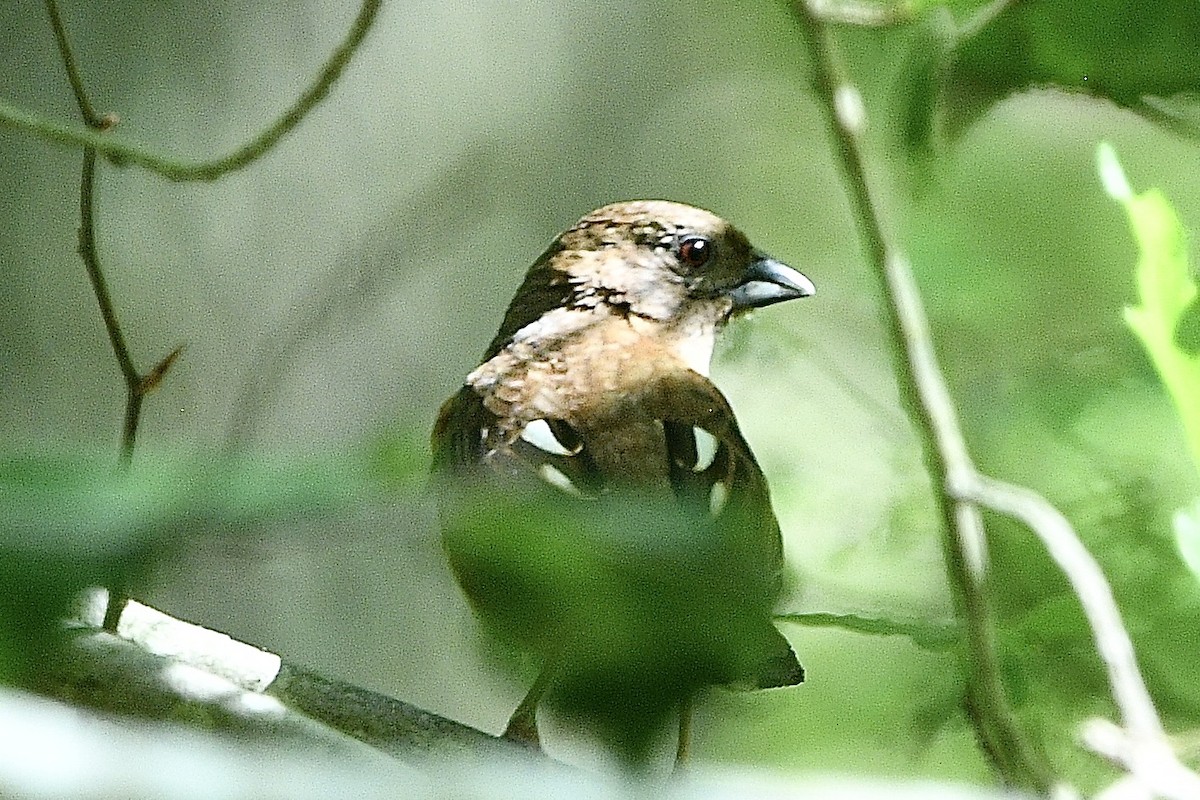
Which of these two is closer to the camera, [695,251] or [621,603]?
[621,603]

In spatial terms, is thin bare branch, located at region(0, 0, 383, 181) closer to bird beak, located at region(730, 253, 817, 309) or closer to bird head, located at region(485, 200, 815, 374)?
bird head, located at region(485, 200, 815, 374)

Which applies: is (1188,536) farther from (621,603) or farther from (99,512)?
(99,512)

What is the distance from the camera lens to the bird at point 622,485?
1.44 feet

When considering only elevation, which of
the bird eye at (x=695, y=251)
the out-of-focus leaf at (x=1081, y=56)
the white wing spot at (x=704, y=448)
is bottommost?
the bird eye at (x=695, y=251)

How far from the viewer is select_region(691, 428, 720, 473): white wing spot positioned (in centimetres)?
138

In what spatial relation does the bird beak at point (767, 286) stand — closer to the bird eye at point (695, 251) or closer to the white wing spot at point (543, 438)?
the bird eye at point (695, 251)

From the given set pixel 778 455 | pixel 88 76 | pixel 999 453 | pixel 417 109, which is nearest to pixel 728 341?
pixel 778 455

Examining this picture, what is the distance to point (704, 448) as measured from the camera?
1.53 meters

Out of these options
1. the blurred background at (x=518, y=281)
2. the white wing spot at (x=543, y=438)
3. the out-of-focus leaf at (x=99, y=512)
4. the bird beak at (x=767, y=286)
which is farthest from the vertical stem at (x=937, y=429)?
the bird beak at (x=767, y=286)

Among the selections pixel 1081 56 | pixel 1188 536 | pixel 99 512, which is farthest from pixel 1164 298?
pixel 99 512

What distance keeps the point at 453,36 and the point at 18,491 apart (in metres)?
4.03

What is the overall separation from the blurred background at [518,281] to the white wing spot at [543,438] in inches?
7.6

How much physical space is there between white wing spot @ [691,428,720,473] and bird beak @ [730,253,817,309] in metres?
0.84

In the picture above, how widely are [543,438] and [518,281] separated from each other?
9.05 ft
